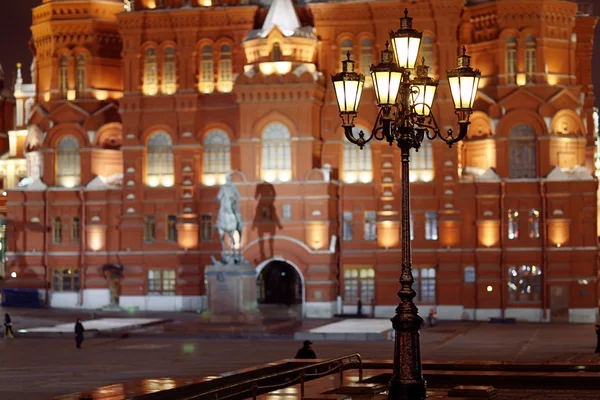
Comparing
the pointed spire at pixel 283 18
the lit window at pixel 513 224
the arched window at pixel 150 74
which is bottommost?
the lit window at pixel 513 224

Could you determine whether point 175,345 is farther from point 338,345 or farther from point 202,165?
point 202,165

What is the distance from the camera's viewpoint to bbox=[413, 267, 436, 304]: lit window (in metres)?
72.9

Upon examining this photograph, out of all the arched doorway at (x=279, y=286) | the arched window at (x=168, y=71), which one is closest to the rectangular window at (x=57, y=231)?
the arched window at (x=168, y=71)

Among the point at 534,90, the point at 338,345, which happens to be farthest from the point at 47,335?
the point at 534,90

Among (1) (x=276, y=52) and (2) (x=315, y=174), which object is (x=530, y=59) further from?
(1) (x=276, y=52)

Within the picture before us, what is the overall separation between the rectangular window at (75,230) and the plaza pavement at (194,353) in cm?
1925

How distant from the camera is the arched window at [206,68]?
76562 mm

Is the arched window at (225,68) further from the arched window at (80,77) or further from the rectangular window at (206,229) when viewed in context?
the arched window at (80,77)

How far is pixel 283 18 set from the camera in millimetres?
73312

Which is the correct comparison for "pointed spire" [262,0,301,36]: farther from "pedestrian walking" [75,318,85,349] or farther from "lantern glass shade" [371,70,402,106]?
"lantern glass shade" [371,70,402,106]

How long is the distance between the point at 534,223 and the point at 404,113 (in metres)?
49.7

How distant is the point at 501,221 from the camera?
72.8m

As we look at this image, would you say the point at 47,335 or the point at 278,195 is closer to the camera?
the point at 47,335

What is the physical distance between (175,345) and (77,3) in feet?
104
